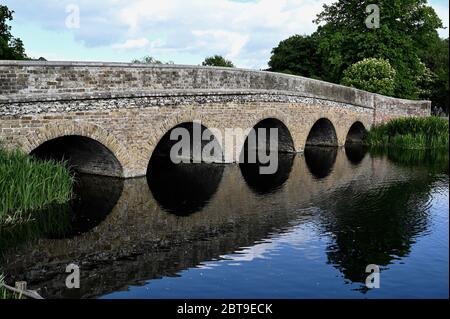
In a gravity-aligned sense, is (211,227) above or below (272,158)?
below

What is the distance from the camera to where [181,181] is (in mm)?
18078

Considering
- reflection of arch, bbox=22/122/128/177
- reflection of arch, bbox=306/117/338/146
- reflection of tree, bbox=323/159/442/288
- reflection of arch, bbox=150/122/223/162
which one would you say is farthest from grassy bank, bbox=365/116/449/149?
reflection of arch, bbox=22/122/128/177

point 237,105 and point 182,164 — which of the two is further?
point 182,164

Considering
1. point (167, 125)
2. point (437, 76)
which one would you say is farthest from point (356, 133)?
point (167, 125)

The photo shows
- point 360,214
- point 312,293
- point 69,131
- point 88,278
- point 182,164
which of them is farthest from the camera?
point 182,164

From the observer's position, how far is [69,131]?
15.0 metres

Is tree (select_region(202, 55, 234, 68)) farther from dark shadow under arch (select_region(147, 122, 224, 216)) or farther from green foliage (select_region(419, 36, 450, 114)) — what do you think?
dark shadow under arch (select_region(147, 122, 224, 216))

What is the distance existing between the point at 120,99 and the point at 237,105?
18.8 ft

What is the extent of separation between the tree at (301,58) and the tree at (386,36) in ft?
14.2

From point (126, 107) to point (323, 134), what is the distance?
15645mm

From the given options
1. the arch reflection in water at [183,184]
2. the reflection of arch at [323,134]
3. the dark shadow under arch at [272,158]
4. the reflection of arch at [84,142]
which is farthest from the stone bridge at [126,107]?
the reflection of arch at [323,134]

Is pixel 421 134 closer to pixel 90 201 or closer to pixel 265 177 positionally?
pixel 265 177

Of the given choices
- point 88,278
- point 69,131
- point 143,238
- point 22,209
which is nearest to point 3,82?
point 69,131
